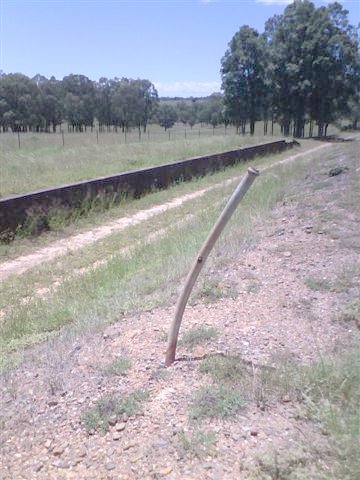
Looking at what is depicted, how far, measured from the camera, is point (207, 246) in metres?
3.08

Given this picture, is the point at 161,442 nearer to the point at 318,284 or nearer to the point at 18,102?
the point at 318,284

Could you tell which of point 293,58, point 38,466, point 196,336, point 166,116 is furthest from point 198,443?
point 166,116

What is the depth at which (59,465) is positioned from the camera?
2414mm

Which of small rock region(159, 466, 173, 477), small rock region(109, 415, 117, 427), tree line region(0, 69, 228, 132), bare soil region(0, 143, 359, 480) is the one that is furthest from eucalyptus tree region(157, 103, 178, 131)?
small rock region(159, 466, 173, 477)

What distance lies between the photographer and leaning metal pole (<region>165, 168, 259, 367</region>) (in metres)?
3.02

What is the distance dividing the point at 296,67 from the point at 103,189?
3472 cm

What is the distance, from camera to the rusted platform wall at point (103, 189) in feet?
28.7

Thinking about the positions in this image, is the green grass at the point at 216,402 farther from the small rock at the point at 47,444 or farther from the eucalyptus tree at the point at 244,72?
the eucalyptus tree at the point at 244,72

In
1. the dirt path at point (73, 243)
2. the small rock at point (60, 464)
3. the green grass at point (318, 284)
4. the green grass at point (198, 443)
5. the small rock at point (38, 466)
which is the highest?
the green grass at point (318, 284)

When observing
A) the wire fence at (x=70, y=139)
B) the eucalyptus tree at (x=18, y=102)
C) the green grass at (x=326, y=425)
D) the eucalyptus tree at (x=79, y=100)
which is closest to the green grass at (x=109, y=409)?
the green grass at (x=326, y=425)

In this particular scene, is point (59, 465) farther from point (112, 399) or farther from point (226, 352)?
point (226, 352)

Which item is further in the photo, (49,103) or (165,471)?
(49,103)

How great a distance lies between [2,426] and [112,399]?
0.64m

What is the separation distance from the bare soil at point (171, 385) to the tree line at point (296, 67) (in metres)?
40.4
